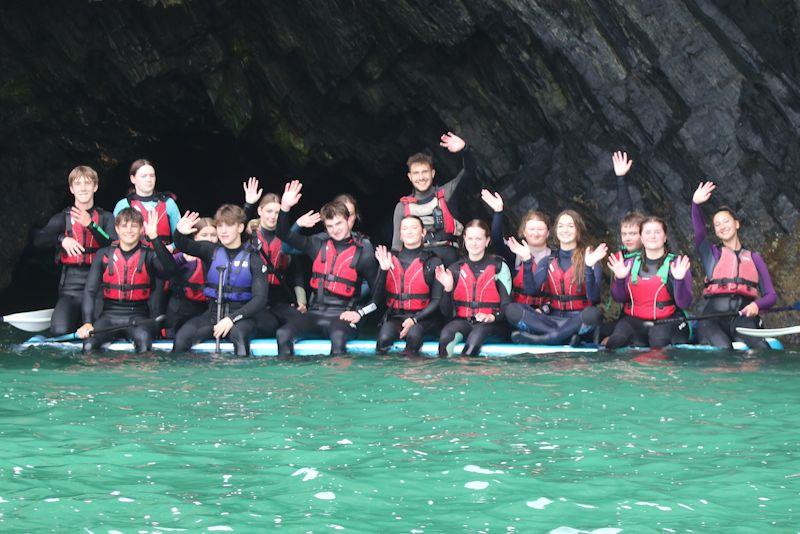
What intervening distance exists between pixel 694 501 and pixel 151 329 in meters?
5.93

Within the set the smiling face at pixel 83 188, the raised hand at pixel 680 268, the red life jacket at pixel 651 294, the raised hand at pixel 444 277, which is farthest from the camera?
the smiling face at pixel 83 188

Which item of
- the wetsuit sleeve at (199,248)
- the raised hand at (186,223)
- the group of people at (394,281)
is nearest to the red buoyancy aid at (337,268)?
the group of people at (394,281)

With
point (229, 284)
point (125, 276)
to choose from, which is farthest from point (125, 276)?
point (229, 284)

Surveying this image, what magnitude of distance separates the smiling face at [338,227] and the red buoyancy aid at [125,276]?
1688 millimetres

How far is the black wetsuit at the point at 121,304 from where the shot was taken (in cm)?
980

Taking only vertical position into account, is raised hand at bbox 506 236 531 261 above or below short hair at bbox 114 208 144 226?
below

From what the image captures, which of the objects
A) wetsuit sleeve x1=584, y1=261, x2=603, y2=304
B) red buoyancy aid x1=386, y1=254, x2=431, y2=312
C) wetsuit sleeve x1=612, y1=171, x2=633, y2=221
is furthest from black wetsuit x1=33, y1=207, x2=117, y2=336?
wetsuit sleeve x1=612, y1=171, x2=633, y2=221

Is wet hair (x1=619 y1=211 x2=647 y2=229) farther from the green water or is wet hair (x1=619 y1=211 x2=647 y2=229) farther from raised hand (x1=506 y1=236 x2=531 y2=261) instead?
the green water

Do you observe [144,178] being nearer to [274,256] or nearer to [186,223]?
[186,223]

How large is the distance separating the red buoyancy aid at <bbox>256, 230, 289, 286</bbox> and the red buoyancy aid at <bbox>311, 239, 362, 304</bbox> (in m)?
0.60

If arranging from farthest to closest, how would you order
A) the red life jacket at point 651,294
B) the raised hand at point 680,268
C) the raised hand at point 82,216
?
1. the raised hand at point 82,216
2. the red life jacket at point 651,294
3. the raised hand at point 680,268

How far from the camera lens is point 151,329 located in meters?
9.84

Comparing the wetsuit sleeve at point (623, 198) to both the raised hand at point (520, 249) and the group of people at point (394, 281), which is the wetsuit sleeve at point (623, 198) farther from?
the raised hand at point (520, 249)

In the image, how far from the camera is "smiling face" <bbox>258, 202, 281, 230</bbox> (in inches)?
421
